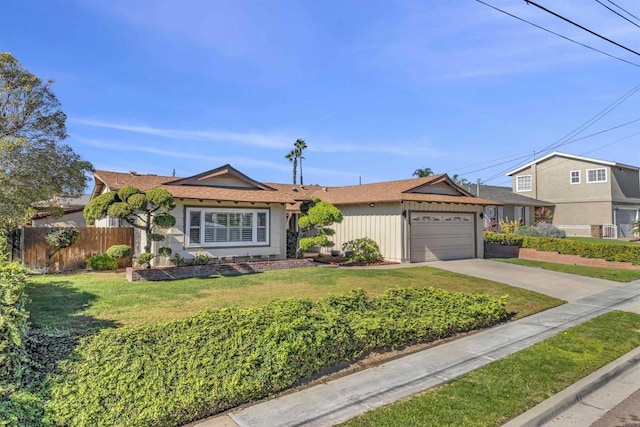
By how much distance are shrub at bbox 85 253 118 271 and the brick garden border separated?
2054 millimetres

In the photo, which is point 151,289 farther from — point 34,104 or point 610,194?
point 610,194

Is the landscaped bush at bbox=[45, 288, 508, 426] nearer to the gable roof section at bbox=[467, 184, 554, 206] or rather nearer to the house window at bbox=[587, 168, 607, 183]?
the gable roof section at bbox=[467, 184, 554, 206]

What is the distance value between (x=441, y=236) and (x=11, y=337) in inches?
691

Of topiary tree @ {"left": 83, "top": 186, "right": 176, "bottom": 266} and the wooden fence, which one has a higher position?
topiary tree @ {"left": 83, "top": 186, "right": 176, "bottom": 266}

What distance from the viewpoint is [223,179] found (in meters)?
15.6

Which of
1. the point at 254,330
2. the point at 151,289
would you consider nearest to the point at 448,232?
the point at 151,289

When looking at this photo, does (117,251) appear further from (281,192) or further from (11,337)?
(11,337)

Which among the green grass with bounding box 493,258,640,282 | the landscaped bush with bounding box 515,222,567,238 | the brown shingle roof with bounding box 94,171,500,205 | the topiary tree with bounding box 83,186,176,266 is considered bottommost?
the green grass with bounding box 493,258,640,282

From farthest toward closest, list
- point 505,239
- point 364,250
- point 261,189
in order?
point 505,239, point 364,250, point 261,189

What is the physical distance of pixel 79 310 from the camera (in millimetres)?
7645

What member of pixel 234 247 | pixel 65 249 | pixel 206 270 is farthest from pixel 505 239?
pixel 65 249

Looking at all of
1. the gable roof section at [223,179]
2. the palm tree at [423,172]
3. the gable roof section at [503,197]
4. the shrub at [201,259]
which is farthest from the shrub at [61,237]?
the palm tree at [423,172]

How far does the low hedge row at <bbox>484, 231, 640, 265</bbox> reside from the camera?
16.3 metres

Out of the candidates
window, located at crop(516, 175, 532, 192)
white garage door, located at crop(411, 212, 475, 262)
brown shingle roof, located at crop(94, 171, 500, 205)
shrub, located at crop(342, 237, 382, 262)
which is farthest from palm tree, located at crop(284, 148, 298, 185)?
shrub, located at crop(342, 237, 382, 262)
